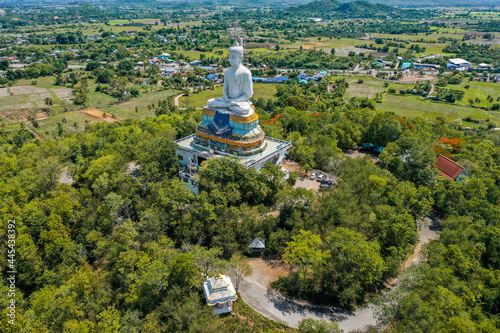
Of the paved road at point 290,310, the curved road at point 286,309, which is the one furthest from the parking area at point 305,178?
the paved road at point 290,310

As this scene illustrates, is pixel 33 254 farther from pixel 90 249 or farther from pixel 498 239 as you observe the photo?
pixel 498 239

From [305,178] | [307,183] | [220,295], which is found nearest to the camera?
[220,295]

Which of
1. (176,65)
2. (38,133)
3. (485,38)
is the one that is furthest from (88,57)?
(485,38)

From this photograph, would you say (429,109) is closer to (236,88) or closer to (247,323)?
(236,88)

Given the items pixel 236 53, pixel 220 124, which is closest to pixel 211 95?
pixel 220 124

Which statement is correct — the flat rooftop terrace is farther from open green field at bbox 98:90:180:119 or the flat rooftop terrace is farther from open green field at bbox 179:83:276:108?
open green field at bbox 179:83:276:108

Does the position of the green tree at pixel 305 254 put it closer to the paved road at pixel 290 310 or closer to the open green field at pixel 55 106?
the paved road at pixel 290 310
